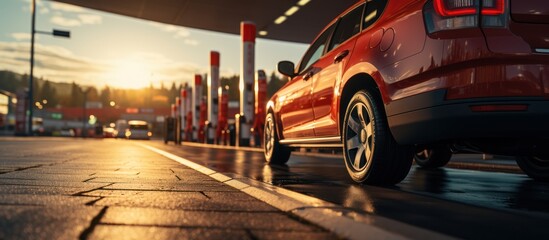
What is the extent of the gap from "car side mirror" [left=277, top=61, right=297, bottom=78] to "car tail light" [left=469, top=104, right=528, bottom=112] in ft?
12.5

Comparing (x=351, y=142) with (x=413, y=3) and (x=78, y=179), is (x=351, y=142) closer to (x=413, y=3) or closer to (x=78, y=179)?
(x=413, y=3)

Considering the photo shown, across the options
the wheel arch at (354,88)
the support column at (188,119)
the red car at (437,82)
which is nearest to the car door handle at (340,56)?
the red car at (437,82)

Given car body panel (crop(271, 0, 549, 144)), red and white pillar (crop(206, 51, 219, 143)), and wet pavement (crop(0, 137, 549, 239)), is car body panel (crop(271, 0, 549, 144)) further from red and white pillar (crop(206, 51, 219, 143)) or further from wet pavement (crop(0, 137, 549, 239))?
red and white pillar (crop(206, 51, 219, 143))

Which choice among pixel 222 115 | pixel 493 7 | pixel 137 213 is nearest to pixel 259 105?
pixel 222 115

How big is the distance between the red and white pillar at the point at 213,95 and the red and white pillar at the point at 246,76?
650 centimetres

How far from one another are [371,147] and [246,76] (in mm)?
17846

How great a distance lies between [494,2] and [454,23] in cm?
31

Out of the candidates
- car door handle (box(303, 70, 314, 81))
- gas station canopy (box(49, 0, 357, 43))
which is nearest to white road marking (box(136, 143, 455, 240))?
car door handle (box(303, 70, 314, 81))

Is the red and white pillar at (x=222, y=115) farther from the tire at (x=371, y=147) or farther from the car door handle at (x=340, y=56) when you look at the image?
the tire at (x=371, y=147)

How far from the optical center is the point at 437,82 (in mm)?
3930

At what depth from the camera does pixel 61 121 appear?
123m

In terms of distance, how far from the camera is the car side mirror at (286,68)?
727 cm

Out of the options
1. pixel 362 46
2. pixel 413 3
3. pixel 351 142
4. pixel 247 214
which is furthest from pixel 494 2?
pixel 247 214

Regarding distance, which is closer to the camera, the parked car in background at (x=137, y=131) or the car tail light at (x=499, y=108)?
the car tail light at (x=499, y=108)
